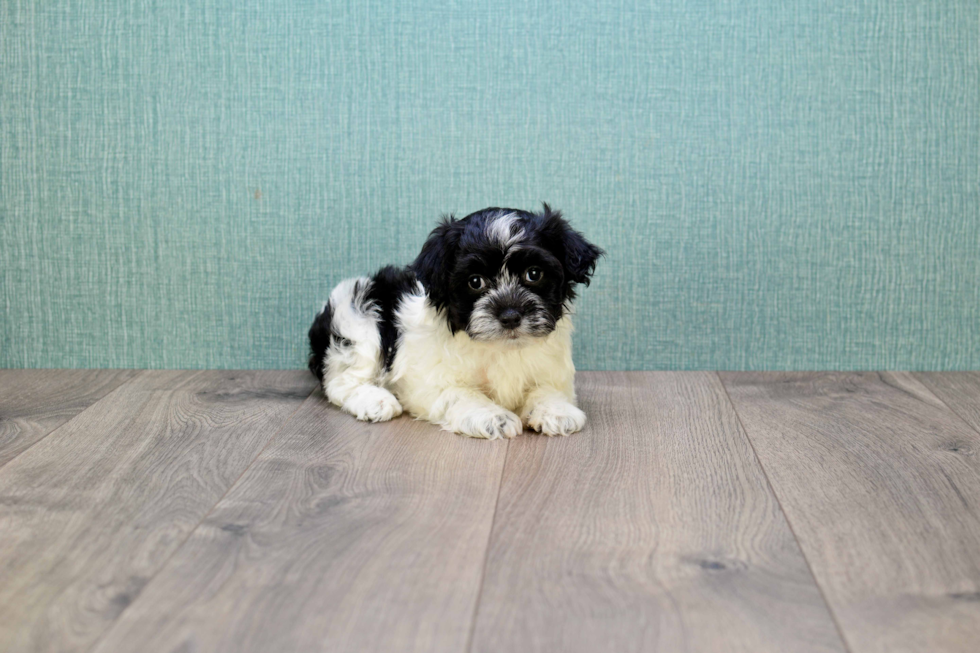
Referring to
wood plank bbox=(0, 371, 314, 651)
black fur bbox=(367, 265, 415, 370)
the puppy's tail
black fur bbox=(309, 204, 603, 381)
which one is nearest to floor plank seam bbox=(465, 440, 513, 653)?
black fur bbox=(309, 204, 603, 381)

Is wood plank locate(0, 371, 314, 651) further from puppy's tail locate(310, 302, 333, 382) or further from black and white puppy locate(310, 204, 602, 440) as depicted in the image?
black and white puppy locate(310, 204, 602, 440)

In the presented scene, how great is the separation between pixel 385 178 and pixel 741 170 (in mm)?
1208

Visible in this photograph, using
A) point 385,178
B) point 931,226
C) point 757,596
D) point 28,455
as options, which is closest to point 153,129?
point 385,178

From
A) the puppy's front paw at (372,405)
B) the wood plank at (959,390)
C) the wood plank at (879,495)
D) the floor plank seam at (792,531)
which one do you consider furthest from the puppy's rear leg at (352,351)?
the wood plank at (959,390)

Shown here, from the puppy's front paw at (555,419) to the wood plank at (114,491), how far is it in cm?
72

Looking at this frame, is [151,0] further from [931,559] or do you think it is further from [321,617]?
[931,559]

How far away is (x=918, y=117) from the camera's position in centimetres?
290

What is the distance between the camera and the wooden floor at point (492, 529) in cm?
132

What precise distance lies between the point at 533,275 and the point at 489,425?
0.41m

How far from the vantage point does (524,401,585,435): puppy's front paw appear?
7.55 feet

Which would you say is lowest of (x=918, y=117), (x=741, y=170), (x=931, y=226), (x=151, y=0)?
(x=931, y=226)

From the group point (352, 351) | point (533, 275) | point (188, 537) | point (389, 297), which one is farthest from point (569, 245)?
point (188, 537)

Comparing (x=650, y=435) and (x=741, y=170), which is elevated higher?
(x=741, y=170)

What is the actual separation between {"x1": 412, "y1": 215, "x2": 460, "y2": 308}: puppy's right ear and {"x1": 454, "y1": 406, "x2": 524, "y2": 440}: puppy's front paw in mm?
318
